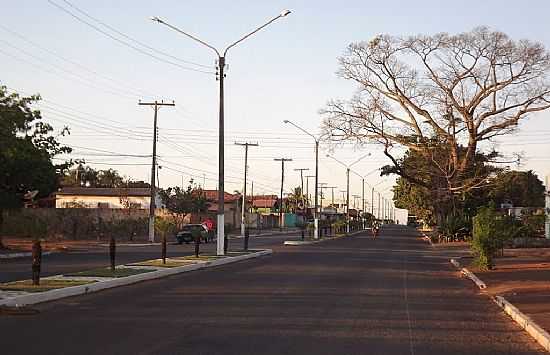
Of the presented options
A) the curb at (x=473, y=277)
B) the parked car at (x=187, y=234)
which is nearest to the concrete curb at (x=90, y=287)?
the curb at (x=473, y=277)

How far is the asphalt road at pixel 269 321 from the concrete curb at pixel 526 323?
18 cm

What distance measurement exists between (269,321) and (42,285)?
6.95m

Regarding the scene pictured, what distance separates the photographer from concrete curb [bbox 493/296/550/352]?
12.2 m

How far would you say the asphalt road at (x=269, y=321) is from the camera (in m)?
11.3

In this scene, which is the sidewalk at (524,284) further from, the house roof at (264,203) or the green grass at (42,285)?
the house roof at (264,203)

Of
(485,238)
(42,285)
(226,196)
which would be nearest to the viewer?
(42,285)

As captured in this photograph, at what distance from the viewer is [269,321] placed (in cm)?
1395

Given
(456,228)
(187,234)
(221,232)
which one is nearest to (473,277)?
(221,232)

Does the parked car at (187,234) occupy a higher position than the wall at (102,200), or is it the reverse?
the wall at (102,200)

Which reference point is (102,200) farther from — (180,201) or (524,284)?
(524,284)

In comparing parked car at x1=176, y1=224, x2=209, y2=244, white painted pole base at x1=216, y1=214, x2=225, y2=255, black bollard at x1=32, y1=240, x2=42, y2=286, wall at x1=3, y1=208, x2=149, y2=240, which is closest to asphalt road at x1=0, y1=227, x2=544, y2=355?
black bollard at x1=32, y1=240, x2=42, y2=286

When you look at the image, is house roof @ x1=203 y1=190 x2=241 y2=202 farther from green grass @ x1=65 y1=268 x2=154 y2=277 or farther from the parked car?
green grass @ x1=65 y1=268 x2=154 y2=277

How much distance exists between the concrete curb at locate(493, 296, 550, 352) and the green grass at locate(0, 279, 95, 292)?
1012 centimetres

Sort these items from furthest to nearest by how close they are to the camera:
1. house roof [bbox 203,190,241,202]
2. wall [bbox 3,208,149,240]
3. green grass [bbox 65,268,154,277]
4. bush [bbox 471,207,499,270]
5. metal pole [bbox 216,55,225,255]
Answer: house roof [bbox 203,190,241,202]
wall [bbox 3,208,149,240]
metal pole [bbox 216,55,225,255]
bush [bbox 471,207,499,270]
green grass [bbox 65,268,154,277]
